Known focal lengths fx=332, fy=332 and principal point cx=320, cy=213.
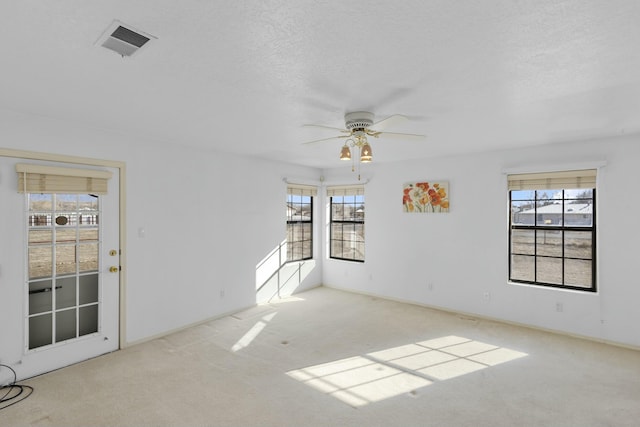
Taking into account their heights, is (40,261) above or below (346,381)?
above

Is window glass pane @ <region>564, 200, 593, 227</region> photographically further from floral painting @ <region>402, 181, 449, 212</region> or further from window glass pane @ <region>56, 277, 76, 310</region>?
window glass pane @ <region>56, 277, 76, 310</region>

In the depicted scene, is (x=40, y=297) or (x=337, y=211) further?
(x=337, y=211)

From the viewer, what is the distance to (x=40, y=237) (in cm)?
312

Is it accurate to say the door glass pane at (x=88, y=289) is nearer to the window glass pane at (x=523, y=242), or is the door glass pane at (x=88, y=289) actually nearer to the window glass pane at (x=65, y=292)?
the window glass pane at (x=65, y=292)

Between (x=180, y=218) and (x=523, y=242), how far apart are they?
15.1 ft

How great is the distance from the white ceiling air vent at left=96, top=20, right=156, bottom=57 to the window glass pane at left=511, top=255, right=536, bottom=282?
486 centimetres

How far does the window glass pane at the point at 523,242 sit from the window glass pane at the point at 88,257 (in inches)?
203

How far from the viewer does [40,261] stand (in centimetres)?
313

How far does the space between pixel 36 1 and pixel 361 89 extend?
5.77ft

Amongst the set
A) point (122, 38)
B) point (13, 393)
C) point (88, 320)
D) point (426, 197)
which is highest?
point (122, 38)

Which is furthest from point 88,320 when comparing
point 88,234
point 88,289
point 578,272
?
point 578,272

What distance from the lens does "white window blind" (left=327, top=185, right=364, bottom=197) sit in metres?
6.10

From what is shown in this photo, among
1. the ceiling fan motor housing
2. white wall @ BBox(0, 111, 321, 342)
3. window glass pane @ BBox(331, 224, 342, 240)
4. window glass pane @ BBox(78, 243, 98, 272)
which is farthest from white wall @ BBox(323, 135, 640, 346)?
window glass pane @ BBox(78, 243, 98, 272)

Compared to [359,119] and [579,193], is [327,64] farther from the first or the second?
[579,193]
